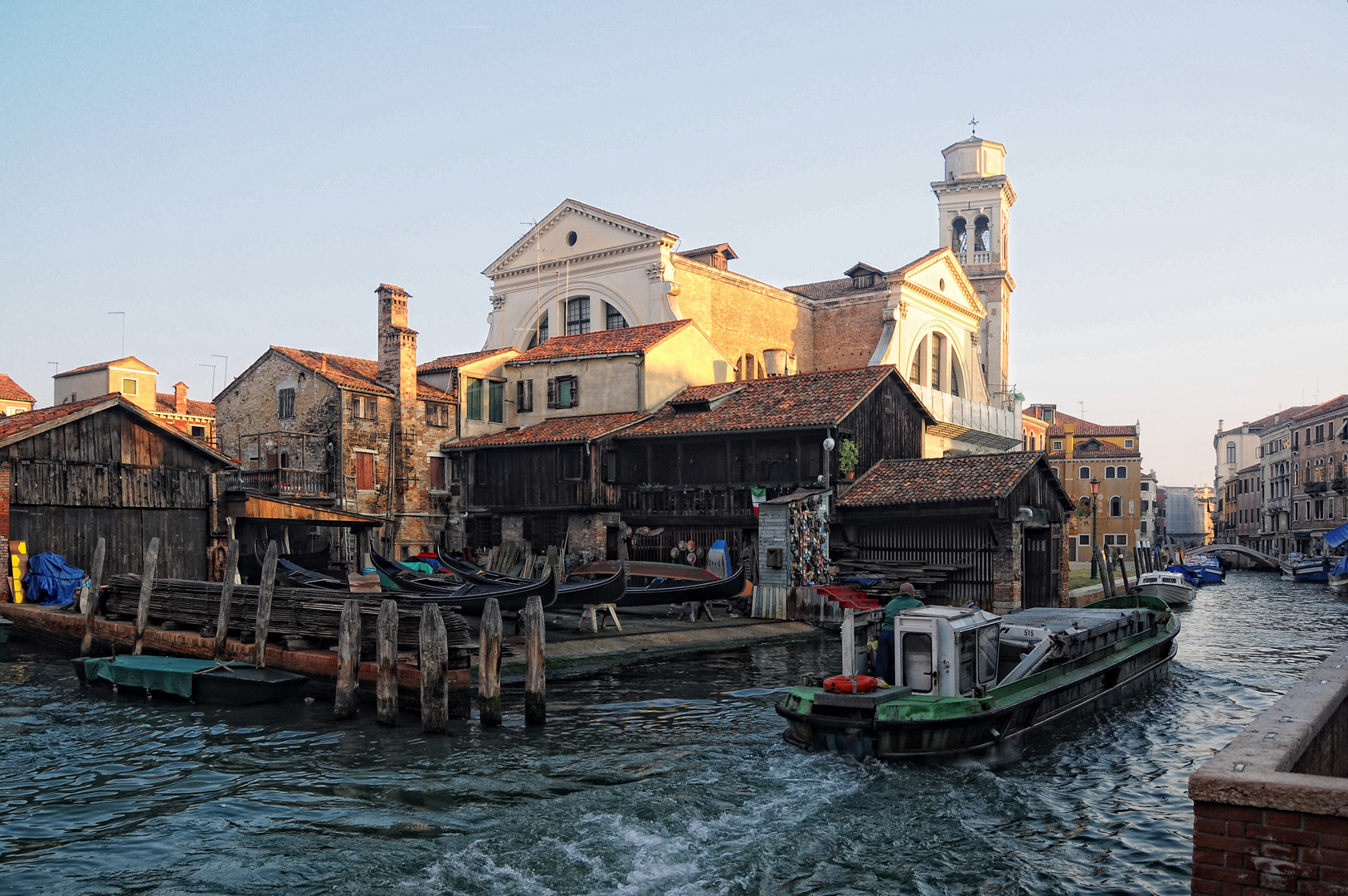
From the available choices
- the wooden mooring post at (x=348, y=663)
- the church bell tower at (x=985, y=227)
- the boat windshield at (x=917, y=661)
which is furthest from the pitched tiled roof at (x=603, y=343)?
the church bell tower at (x=985, y=227)

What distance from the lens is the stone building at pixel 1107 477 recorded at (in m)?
62.0

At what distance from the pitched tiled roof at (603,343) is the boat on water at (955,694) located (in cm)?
1901

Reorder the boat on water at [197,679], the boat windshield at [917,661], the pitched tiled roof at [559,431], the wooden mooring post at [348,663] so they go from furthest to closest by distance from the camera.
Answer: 1. the pitched tiled roof at [559,431]
2. the boat on water at [197,679]
3. the wooden mooring post at [348,663]
4. the boat windshield at [917,661]

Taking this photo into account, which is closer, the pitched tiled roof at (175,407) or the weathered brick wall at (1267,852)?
the weathered brick wall at (1267,852)

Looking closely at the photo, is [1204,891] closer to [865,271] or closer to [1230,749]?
[1230,749]

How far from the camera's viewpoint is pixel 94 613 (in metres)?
19.8

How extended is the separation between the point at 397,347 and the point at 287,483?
5357 millimetres

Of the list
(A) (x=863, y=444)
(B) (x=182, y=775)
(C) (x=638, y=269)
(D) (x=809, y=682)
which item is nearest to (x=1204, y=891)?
(D) (x=809, y=682)

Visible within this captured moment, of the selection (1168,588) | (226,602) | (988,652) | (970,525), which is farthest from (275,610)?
(1168,588)

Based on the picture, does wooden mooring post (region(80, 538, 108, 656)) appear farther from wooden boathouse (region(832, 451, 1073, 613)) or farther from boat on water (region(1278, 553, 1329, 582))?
boat on water (region(1278, 553, 1329, 582))

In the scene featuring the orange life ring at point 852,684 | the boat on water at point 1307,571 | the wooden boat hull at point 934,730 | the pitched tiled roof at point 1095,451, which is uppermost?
the pitched tiled roof at point 1095,451

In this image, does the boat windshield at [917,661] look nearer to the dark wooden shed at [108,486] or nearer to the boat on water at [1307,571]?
the dark wooden shed at [108,486]

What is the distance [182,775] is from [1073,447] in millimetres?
61848

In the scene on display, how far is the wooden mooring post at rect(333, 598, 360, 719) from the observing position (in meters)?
13.7
